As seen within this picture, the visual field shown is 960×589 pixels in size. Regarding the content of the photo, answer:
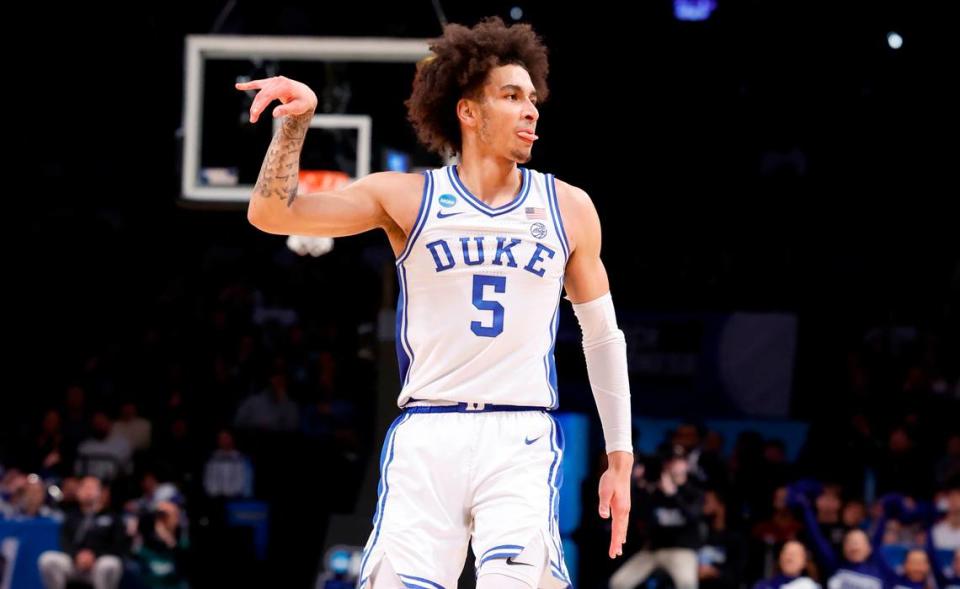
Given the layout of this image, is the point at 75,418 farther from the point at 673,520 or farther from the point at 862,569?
the point at 862,569

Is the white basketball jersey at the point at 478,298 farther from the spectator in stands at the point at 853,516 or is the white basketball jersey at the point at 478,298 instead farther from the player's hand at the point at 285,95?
the spectator in stands at the point at 853,516

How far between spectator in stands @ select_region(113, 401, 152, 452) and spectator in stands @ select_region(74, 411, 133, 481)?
0.22 feet

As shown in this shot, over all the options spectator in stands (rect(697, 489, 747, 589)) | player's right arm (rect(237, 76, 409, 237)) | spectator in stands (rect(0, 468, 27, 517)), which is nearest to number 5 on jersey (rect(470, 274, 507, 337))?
player's right arm (rect(237, 76, 409, 237))

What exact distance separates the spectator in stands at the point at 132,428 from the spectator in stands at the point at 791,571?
19.1 feet

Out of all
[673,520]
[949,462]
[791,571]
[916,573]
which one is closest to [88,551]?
[673,520]

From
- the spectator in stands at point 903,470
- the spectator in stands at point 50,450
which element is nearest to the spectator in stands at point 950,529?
the spectator in stands at point 903,470

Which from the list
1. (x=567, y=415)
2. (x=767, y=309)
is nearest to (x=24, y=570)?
(x=567, y=415)

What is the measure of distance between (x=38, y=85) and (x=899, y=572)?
11121 millimetres

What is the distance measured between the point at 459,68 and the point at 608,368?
100 cm

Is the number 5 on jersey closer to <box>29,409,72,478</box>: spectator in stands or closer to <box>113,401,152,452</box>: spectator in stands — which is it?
<box>29,409,72,478</box>: spectator in stands

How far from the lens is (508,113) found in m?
4.22

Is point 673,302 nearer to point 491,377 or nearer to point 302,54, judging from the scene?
point 302,54

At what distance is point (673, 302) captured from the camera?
14781 mm

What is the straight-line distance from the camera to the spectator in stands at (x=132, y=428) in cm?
1301
